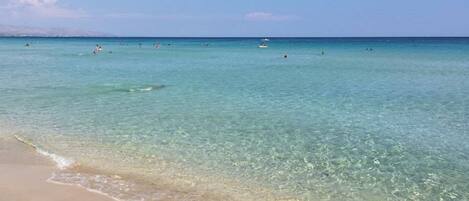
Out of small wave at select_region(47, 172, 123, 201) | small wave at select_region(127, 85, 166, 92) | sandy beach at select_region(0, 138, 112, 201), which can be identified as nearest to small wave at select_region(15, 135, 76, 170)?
sandy beach at select_region(0, 138, 112, 201)

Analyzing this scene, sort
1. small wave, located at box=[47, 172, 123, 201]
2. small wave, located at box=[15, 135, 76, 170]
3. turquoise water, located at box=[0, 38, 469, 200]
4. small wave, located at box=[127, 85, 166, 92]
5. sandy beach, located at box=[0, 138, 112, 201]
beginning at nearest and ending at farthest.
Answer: sandy beach, located at box=[0, 138, 112, 201]
small wave, located at box=[47, 172, 123, 201]
turquoise water, located at box=[0, 38, 469, 200]
small wave, located at box=[15, 135, 76, 170]
small wave, located at box=[127, 85, 166, 92]

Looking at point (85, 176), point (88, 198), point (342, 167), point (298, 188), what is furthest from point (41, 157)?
point (342, 167)

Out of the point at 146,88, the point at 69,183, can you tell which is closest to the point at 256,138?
the point at 69,183

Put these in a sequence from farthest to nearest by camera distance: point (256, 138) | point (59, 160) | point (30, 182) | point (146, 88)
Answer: point (146, 88) → point (256, 138) → point (59, 160) → point (30, 182)

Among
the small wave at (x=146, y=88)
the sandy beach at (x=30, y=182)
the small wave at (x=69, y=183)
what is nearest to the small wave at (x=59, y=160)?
the sandy beach at (x=30, y=182)

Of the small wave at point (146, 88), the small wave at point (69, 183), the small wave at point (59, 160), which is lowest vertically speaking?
the small wave at point (146, 88)

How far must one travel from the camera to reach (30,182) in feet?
33.5

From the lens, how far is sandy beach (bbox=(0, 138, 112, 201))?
9352mm

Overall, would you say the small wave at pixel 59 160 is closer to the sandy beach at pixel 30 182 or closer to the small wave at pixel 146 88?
the sandy beach at pixel 30 182

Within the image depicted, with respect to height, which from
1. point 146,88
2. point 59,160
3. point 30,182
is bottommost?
point 146,88

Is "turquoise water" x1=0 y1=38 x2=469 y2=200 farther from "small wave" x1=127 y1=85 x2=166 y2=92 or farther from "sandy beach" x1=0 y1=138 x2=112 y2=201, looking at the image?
"sandy beach" x1=0 y1=138 x2=112 y2=201

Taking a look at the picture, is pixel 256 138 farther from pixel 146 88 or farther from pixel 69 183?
pixel 146 88

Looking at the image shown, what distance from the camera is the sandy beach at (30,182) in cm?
935

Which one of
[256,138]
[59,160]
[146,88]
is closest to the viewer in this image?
[59,160]
